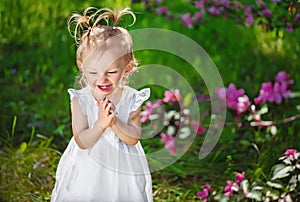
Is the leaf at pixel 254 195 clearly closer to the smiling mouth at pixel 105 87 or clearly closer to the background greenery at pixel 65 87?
the background greenery at pixel 65 87

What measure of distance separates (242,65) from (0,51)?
123 centimetres

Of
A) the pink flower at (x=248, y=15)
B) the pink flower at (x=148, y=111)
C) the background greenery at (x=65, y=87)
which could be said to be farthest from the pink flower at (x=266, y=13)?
the pink flower at (x=148, y=111)

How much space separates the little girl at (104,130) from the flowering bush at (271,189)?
0.41 meters

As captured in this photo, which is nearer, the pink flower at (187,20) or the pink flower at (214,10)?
the pink flower at (214,10)

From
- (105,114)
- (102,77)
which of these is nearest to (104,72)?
(102,77)

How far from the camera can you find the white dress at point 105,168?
7.05 ft

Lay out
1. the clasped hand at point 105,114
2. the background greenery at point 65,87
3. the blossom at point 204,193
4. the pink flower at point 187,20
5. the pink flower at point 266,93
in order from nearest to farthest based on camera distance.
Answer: the clasped hand at point 105,114, the blossom at point 204,193, the background greenery at point 65,87, the pink flower at point 266,93, the pink flower at point 187,20

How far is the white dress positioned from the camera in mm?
2148

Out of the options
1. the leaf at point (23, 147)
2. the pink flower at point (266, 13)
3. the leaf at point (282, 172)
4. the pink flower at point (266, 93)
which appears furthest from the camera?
the pink flower at point (266, 93)

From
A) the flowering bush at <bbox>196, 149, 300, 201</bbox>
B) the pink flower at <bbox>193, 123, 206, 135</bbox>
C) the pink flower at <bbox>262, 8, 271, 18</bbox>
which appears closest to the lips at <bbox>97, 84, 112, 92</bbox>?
the flowering bush at <bbox>196, 149, 300, 201</bbox>

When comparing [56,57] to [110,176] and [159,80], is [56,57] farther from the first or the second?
[110,176]

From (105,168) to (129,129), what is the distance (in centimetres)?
13

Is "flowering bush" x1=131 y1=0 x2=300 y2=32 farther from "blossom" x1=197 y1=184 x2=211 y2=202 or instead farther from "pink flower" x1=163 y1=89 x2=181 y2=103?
"blossom" x1=197 y1=184 x2=211 y2=202

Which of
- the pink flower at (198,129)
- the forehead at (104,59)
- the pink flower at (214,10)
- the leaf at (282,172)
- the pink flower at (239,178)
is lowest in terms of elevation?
the pink flower at (239,178)
